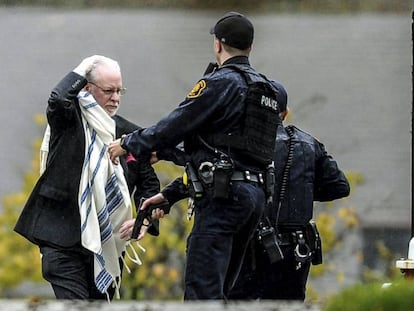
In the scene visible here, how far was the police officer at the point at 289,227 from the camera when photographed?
8367mm

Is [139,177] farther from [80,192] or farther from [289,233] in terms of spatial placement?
[289,233]

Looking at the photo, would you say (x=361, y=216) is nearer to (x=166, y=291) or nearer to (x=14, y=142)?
(x=166, y=291)

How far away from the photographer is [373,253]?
13727 mm

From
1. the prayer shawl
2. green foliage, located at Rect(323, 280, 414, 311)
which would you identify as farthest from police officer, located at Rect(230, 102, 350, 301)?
green foliage, located at Rect(323, 280, 414, 311)

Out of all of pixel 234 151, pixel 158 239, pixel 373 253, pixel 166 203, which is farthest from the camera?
pixel 373 253

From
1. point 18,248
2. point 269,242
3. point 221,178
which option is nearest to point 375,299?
point 221,178

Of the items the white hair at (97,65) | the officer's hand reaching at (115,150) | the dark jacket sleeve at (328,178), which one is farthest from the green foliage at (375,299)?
the white hair at (97,65)

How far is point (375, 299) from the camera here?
200 inches

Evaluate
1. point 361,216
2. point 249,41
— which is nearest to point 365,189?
point 361,216

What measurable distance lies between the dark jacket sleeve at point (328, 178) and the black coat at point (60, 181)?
1.25 meters

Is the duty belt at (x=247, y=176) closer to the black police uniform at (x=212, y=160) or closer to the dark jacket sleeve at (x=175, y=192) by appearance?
the black police uniform at (x=212, y=160)

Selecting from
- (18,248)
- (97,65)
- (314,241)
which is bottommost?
(18,248)

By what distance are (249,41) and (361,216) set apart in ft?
20.0

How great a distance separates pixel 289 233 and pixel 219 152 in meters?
1.07
